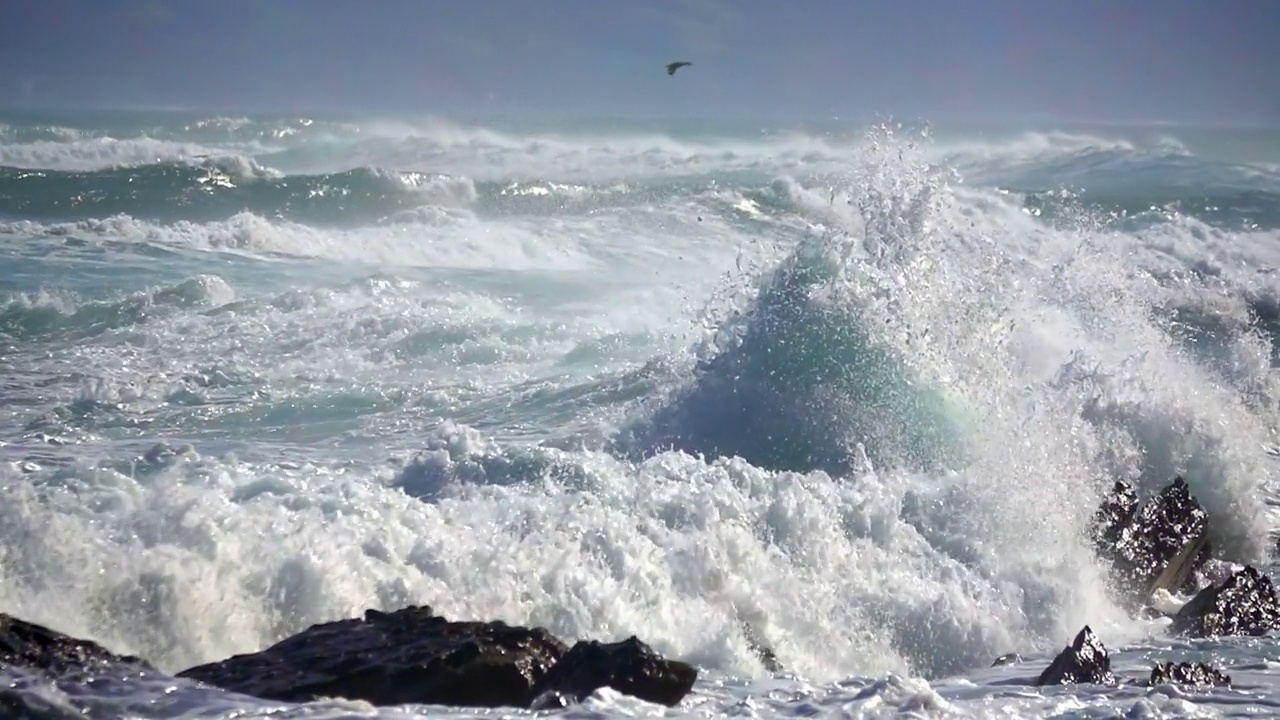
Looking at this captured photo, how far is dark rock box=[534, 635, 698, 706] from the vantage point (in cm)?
514

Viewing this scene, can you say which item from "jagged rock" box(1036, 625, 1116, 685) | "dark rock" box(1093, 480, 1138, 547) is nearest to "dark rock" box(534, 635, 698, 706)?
"jagged rock" box(1036, 625, 1116, 685)

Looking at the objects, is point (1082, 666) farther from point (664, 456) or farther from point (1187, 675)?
point (664, 456)

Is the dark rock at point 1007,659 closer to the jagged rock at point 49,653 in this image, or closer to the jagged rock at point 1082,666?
the jagged rock at point 1082,666

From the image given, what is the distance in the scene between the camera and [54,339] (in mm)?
14891

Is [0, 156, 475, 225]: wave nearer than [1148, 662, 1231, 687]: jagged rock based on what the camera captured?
No

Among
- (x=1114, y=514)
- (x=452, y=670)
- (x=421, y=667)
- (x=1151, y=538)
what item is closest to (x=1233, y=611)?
(x=1151, y=538)

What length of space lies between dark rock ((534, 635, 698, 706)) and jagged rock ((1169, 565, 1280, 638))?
11.8 ft

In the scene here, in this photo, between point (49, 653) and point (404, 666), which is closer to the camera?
point (49, 653)

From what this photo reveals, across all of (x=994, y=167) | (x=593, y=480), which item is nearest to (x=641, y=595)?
(x=593, y=480)

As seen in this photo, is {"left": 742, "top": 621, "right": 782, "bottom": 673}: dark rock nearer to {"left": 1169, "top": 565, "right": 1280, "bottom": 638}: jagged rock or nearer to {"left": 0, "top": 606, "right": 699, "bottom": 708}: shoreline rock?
{"left": 0, "top": 606, "right": 699, "bottom": 708}: shoreline rock

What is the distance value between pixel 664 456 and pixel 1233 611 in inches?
145

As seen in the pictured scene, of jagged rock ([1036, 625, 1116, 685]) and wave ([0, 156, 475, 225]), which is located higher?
wave ([0, 156, 475, 225])

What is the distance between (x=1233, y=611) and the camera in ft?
24.5

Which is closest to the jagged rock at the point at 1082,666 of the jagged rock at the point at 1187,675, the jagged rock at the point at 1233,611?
the jagged rock at the point at 1187,675
